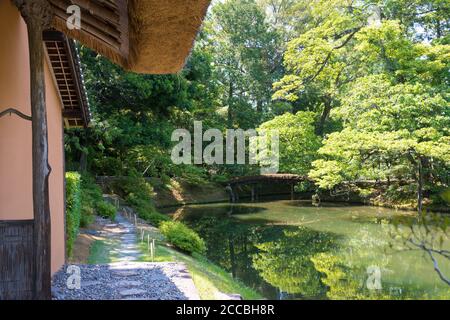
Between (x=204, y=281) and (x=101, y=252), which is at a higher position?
(x=101, y=252)

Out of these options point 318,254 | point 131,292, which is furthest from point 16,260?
point 318,254

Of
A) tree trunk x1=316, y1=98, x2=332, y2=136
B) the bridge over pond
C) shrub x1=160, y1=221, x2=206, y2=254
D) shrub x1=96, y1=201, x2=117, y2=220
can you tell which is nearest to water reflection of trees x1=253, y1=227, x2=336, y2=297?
shrub x1=160, y1=221, x2=206, y2=254

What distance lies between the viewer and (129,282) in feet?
20.0

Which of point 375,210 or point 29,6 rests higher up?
point 29,6

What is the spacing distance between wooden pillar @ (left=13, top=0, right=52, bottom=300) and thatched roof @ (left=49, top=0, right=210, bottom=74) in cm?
58

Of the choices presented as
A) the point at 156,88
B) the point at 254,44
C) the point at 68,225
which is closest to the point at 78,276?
the point at 68,225

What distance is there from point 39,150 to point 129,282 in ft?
9.55

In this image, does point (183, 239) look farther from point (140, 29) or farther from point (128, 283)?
point (140, 29)

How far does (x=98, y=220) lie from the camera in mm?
13070

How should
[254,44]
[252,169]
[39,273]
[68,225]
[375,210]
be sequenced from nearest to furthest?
[39,273], [68,225], [375,210], [252,169], [254,44]

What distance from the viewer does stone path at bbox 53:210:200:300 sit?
5312 mm

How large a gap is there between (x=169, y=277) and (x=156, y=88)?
9.63 m

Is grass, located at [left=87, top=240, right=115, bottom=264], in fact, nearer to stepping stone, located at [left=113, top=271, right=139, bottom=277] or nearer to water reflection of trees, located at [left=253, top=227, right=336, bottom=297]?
stepping stone, located at [left=113, top=271, right=139, bottom=277]

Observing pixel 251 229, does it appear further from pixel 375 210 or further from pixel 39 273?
pixel 39 273
